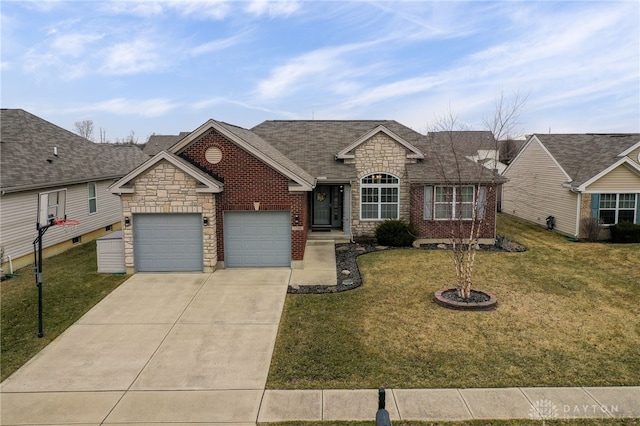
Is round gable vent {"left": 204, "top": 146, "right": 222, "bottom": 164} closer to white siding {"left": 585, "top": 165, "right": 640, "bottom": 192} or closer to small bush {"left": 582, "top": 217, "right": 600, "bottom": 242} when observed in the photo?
white siding {"left": 585, "top": 165, "right": 640, "bottom": 192}

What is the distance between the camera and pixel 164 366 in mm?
8602

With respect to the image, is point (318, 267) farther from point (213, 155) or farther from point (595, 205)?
point (595, 205)

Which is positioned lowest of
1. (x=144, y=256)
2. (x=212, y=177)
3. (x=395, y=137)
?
(x=144, y=256)

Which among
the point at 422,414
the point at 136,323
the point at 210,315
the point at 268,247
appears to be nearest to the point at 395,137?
the point at 268,247

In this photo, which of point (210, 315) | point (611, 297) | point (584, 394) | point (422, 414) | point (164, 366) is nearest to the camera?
point (422, 414)

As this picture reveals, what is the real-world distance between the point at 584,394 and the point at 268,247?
10.4 meters

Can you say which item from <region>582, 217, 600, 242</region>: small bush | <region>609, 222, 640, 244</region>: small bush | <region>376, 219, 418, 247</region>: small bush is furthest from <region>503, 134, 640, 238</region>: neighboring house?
<region>376, 219, 418, 247</region>: small bush

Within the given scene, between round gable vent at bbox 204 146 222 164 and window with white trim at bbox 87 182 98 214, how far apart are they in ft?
30.3

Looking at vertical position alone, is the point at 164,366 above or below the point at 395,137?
below

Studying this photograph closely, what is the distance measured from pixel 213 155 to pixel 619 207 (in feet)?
61.2

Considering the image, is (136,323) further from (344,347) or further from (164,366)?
(344,347)

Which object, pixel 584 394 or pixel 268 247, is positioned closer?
pixel 584 394

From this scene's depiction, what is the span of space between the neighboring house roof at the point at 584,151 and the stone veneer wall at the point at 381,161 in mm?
8277

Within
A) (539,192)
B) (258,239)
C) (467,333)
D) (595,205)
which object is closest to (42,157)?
(258,239)
